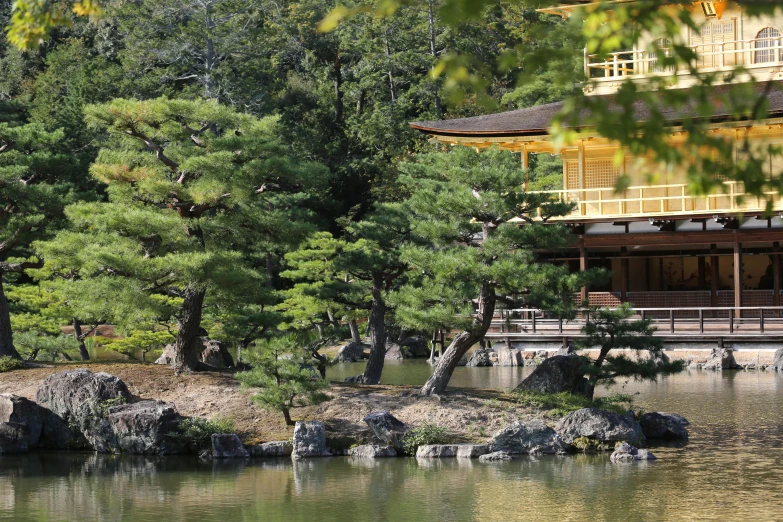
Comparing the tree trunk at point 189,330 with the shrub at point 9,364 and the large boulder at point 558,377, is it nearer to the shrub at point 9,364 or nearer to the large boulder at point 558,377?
the shrub at point 9,364

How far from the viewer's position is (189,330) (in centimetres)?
1662

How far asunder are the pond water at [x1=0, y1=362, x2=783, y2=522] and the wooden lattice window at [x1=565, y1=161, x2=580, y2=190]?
13063 mm

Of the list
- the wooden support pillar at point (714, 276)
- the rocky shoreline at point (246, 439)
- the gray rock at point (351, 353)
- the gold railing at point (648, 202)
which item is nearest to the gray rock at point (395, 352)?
the gray rock at point (351, 353)

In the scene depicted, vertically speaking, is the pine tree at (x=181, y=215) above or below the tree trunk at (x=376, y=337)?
above

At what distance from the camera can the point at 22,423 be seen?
559 inches

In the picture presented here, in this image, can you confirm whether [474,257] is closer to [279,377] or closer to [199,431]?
[279,377]

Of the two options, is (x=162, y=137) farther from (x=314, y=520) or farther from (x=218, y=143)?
(x=314, y=520)

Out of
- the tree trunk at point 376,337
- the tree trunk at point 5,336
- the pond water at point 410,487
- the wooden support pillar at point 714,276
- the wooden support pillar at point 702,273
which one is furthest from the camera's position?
the wooden support pillar at point 702,273

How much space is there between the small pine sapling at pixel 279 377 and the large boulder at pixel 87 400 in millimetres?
1814

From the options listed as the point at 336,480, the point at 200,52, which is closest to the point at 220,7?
the point at 200,52

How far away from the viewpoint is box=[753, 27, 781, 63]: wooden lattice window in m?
25.7

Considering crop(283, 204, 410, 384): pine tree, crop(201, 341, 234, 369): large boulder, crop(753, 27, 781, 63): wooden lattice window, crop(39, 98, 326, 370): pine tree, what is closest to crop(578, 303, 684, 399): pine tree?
crop(283, 204, 410, 384): pine tree

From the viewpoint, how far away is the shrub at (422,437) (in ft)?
44.4

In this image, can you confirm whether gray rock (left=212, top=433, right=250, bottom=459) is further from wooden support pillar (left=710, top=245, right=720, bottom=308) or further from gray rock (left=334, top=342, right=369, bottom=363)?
wooden support pillar (left=710, top=245, right=720, bottom=308)
